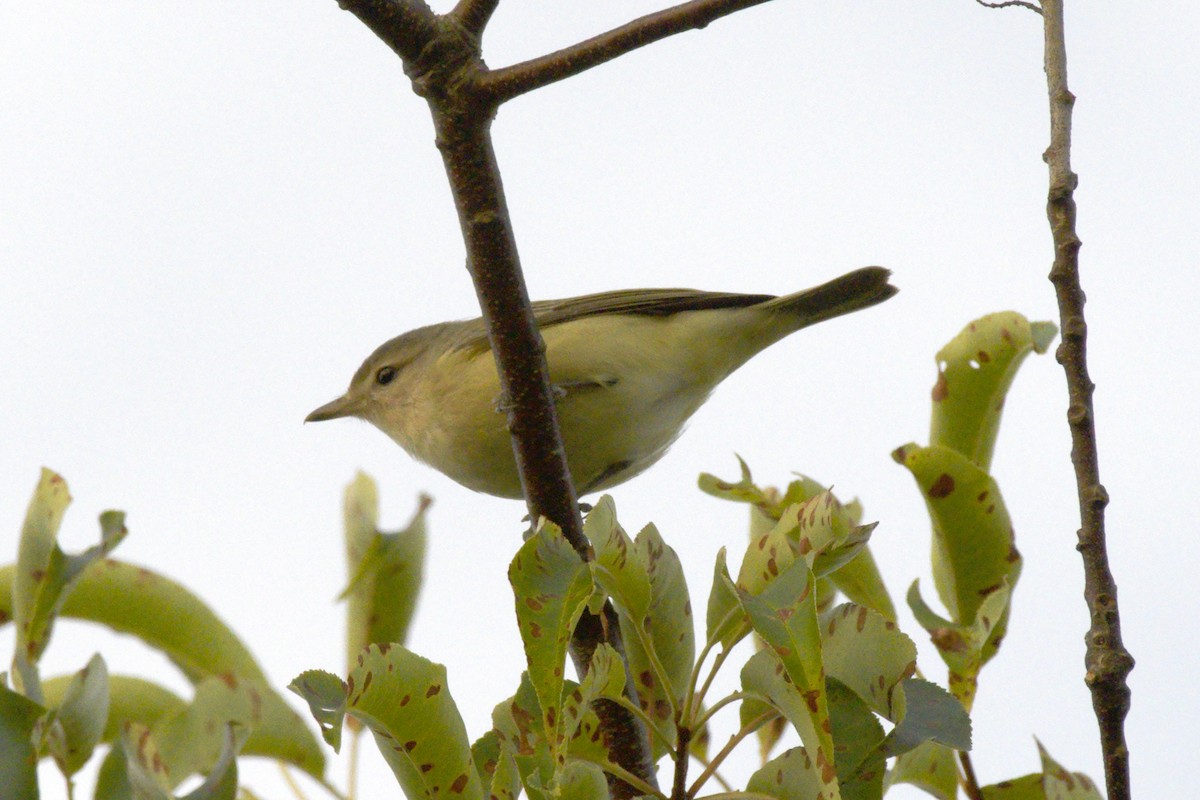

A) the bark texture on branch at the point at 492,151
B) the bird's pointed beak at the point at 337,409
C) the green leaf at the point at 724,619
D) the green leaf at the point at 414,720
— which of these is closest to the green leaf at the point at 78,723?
the green leaf at the point at 414,720

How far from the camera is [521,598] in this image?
1.82 m

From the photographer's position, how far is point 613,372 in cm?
457

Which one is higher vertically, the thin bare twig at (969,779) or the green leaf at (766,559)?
the green leaf at (766,559)

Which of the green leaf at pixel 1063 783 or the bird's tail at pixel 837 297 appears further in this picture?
the bird's tail at pixel 837 297

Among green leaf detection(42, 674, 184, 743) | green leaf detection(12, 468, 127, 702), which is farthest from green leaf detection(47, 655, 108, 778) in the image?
green leaf detection(42, 674, 184, 743)

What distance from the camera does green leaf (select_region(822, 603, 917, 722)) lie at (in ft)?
6.37

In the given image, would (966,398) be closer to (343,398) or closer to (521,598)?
(521,598)

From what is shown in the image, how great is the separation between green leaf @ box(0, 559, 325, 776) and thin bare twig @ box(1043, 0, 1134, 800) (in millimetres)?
1700

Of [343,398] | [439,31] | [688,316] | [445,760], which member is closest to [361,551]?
[445,760]

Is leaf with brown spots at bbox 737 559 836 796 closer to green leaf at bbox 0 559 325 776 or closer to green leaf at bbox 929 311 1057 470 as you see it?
green leaf at bbox 929 311 1057 470

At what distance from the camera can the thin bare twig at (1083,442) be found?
5.87ft

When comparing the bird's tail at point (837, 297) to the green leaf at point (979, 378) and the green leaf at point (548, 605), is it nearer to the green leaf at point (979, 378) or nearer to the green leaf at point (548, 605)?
the green leaf at point (979, 378)

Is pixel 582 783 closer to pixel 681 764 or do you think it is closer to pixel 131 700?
pixel 681 764

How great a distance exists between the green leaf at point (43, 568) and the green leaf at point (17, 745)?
488 mm
